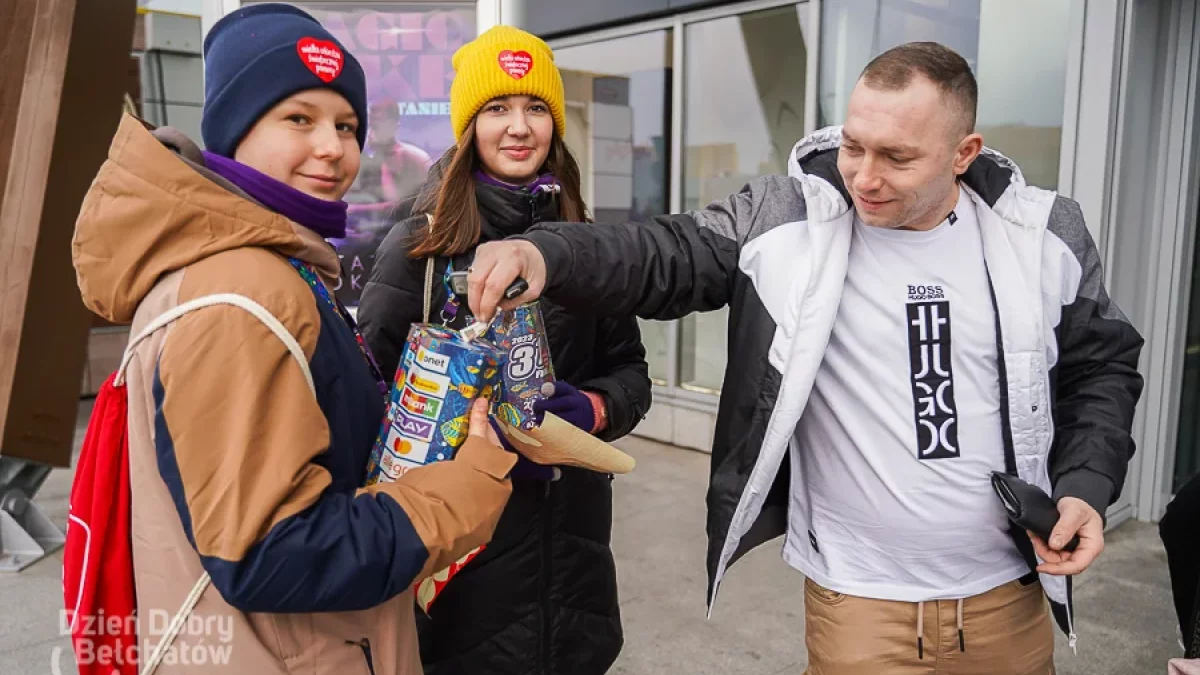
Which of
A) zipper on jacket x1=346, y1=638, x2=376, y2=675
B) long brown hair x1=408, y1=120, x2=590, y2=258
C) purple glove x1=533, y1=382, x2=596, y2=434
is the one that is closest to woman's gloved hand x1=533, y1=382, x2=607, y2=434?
purple glove x1=533, y1=382, x2=596, y2=434

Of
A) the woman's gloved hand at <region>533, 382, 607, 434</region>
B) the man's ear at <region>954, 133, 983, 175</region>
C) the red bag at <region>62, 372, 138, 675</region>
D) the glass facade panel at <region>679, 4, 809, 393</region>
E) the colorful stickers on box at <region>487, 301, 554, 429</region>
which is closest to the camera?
the red bag at <region>62, 372, 138, 675</region>

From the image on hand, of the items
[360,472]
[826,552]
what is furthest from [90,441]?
[826,552]

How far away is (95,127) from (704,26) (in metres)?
3.91

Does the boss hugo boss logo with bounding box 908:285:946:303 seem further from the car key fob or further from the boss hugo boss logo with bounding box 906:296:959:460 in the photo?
the car key fob

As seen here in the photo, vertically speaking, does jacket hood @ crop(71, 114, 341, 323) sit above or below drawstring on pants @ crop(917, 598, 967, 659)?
above

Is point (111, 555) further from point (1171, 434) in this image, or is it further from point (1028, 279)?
point (1171, 434)

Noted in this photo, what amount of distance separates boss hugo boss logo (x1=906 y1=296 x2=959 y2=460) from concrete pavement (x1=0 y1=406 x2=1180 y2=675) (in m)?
1.87

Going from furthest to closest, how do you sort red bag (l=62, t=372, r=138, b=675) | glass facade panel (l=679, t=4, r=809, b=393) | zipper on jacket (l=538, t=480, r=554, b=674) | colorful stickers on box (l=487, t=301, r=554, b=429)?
glass facade panel (l=679, t=4, r=809, b=393) < zipper on jacket (l=538, t=480, r=554, b=674) < colorful stickers on box (l=487, t=301, r=554, b=429) < red bag (l=62, t=372, r=138, b=675)

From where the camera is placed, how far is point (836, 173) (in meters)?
1.93

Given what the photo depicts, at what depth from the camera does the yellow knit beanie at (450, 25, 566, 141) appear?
2254 millimetres

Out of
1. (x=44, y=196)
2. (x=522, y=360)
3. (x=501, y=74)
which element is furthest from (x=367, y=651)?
(x=44, y=196)

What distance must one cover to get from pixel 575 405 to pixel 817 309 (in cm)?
59

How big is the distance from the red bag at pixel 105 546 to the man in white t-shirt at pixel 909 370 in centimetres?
84

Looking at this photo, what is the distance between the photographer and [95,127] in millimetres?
4746
